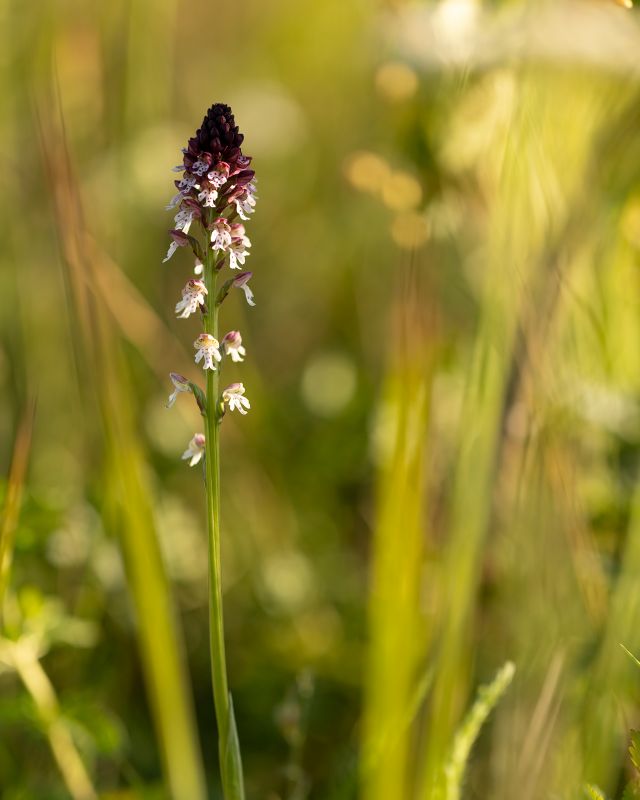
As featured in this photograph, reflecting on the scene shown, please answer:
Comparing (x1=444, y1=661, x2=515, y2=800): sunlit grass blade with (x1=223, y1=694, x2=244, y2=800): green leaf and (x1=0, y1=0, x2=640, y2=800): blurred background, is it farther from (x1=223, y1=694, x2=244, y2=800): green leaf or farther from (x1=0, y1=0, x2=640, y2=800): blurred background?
(x1=223, y1=694, x2=244, y2=800): green leaf

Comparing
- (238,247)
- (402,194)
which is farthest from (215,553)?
(402,194)

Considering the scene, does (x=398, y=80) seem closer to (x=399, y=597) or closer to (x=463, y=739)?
(x=399, y=597)

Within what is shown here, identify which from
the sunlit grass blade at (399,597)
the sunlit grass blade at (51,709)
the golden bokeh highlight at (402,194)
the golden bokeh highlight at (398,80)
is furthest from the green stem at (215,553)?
the golden bokeh highlight at (398,80)

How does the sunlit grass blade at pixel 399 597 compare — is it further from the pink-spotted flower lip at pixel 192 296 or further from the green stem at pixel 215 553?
the pink-spotted flower lip at pixel 192 296

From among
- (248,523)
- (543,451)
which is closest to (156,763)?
(248,523)

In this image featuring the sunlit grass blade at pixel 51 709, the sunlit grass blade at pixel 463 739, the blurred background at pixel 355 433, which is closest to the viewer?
the sunlit grass blade at pixel 463 739

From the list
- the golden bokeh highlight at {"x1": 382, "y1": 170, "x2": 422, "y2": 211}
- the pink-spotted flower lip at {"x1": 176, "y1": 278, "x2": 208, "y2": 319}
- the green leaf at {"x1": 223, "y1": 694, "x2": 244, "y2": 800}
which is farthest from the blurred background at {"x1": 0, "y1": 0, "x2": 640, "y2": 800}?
the pink-spotted flower lip at {"x1": 176, "y1": 278, "x2": 208, "y2": 319}

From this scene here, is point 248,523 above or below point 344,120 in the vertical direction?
below

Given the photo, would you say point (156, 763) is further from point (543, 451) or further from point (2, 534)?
point (543, 451)
